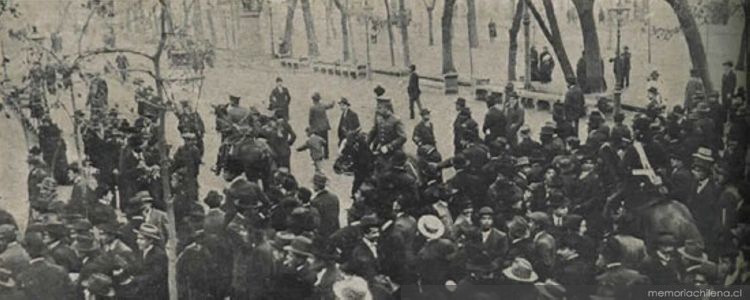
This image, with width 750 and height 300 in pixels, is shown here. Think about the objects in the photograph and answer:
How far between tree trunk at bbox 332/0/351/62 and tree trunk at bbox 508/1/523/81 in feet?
3.43

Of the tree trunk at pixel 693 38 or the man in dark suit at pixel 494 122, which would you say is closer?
the tree trunk at pixel 693 38

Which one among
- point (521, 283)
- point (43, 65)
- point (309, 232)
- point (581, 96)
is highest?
point (43, 65)

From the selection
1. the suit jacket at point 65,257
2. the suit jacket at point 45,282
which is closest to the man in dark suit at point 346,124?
the suit jacket at point 65,257

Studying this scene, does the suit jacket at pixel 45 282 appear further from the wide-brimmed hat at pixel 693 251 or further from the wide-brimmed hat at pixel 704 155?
the wide-brimmed hat at pixel 704 155

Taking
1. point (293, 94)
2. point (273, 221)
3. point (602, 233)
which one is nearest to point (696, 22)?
point (602, 233)

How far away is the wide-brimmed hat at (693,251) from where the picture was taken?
19.8 feet

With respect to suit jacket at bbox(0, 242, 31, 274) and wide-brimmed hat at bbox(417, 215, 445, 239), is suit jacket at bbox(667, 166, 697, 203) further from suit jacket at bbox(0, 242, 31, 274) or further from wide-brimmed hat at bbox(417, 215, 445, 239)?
suit jacket at bbox(0, 242, 31, 274)

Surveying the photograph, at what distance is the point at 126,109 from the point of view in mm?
5656

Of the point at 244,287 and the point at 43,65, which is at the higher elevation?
the point at 43,65

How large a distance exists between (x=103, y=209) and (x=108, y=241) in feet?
0.67

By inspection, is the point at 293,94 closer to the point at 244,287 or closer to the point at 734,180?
the point at 244,287

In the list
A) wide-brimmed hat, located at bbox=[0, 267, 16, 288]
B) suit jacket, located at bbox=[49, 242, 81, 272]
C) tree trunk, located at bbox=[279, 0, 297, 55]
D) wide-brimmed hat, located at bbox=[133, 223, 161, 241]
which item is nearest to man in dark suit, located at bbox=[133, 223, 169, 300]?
wide-brimmed hat, located at bbox=[133, 223, 161, 241]

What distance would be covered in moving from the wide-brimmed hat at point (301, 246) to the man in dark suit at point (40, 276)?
1.40 meters

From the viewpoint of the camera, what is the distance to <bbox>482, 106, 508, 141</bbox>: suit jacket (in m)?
5.95
